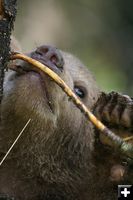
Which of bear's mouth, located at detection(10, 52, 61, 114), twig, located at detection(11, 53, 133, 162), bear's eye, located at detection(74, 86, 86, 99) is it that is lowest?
twig, located at detection(11, 53, 133, 162)

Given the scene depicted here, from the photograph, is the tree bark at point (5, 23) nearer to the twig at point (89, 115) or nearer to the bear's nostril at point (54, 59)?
the twig at point (89, 115)

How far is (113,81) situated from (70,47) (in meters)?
1.35

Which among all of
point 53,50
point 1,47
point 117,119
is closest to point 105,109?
point 117,119

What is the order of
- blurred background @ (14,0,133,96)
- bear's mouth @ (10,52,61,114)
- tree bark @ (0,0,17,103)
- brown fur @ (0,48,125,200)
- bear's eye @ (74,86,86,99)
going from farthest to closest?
blurred background @ (14,0,133,96) < bear's eye @ (74,86,86,99) < brown fur @ (0,48,125,200) < bear's mouth @ (10,52,61,114) < tree bark @ (0,0,17,103)

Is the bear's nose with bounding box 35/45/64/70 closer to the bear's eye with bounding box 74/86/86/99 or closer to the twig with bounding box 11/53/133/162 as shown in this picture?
the twig with bounding box 11/53/133/162

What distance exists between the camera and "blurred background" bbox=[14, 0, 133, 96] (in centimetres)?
1828

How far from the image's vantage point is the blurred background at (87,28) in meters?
18.3

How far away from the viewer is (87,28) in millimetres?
18703

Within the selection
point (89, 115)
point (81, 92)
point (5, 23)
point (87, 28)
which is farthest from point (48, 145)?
point (87, 28)

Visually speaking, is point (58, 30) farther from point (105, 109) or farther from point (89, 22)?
point (105, 109)

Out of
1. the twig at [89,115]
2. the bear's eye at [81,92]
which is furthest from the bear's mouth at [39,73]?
the bear's eye at [81,92]

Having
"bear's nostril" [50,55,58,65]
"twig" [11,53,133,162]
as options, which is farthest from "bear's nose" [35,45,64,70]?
"twig" [11,53,133,162]

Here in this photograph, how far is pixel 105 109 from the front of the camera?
7.64 meters

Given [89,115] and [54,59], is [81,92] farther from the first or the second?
[89,115]
